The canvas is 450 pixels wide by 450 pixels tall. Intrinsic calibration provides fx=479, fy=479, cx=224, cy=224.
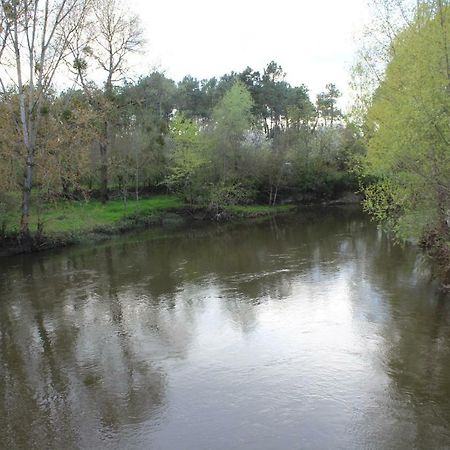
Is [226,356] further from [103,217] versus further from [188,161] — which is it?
[188,161]

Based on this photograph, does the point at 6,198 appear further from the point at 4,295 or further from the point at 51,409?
the point at 51,409

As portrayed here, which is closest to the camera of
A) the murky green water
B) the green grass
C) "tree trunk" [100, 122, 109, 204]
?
the murky green water

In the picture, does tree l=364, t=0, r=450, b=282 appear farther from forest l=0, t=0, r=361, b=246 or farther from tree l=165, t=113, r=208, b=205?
tree l=165, t=113, r=208, b=205

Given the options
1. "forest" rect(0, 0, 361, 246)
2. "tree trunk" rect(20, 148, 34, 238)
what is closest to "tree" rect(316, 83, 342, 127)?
"forest" rect(0, 0, 361, 246)

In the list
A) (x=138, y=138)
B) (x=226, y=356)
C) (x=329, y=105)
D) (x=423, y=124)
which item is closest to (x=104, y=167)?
(x=138, y=138)

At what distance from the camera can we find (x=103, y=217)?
38719 mm

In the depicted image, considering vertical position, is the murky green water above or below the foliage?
below

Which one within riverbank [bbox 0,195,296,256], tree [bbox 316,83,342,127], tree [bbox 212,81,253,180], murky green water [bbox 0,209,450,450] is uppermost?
tree [bbox 316,83,342,127]

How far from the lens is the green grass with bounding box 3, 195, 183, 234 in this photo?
32125 mm

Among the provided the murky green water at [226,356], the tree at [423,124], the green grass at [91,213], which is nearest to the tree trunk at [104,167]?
the green grass at [91,213]

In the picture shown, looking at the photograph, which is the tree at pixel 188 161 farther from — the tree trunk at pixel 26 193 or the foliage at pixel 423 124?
the foliage at pixel 423 124

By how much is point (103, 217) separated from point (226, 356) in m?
27.8

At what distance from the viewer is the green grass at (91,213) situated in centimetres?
3212

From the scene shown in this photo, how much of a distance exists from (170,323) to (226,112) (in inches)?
1452
